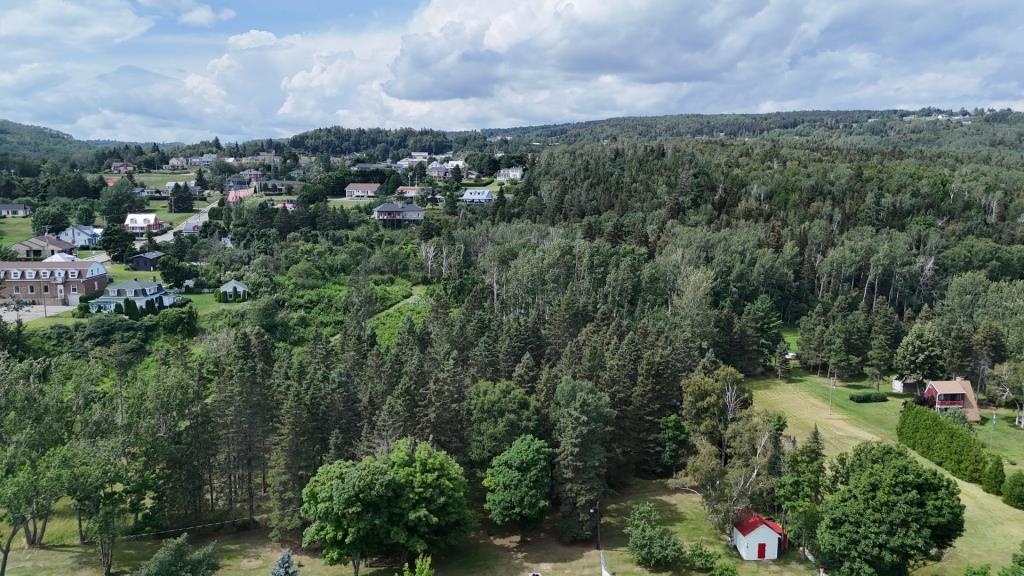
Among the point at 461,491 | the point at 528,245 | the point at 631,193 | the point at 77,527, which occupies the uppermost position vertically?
the point at 631,193

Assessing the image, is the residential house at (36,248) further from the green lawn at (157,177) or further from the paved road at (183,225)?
the green lawn at (157,177)

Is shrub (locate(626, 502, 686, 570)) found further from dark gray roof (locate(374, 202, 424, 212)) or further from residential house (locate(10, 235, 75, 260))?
residential house (locate(10, 235, 75, 260))

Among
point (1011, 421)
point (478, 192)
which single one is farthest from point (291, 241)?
point (1011, 421)

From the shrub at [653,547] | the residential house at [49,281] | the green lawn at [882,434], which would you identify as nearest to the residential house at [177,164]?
the residential house at [49,281]

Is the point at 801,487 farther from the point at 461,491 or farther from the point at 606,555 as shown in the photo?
the point at 461,491

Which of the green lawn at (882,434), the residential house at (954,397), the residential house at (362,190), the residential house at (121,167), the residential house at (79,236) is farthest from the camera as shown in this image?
the residential house at (121,167)

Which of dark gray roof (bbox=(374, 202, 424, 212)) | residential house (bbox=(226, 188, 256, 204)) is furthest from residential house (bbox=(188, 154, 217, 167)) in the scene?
dark gray roof (bbox=(374, 202, 424, 212))
